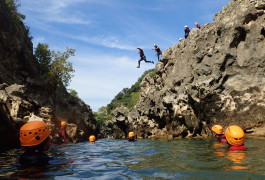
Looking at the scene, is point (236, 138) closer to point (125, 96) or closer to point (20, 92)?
point (20, 92)

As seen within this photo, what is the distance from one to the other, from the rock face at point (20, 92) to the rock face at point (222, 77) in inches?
489

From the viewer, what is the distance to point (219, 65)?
62.2 ft

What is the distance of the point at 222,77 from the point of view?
1847cm

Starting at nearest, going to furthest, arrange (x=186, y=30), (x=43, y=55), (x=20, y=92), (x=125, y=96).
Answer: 1. (x=20, y=92)
2. (x=186, y=30)
3. (x=43, y=55)
4. (x=125, y=96)

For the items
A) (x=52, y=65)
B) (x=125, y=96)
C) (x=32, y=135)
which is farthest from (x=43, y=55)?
(x=125, y=96)

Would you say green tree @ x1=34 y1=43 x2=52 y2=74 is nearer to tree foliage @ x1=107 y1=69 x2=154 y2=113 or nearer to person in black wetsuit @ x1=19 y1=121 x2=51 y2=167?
person in black wetsuit @ x1=19 y1=121 x2=51 y2=167

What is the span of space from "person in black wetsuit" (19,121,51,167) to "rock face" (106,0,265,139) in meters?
14.6

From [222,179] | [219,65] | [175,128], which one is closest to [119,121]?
[175,128]

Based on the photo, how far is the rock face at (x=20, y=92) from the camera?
12547 mm

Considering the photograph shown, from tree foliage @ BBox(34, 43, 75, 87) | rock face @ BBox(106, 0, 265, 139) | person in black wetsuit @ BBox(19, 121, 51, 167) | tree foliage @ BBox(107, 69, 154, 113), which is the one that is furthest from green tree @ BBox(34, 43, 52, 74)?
tree foliage @ BBox(107, 69, 154, 113)

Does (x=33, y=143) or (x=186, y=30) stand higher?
(x=186, y=30)

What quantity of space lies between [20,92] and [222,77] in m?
15.2

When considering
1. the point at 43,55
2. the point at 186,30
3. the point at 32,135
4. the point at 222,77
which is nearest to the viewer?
the point at 32,135

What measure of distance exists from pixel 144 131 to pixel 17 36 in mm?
20534
